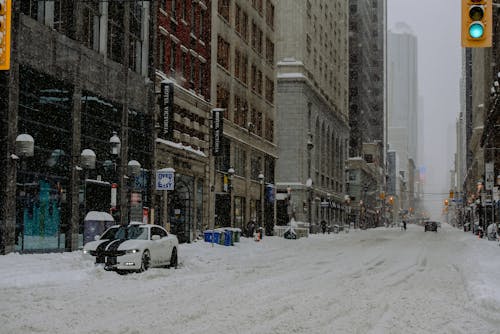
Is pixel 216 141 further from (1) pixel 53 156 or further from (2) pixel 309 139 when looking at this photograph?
(2) pixel 309 139

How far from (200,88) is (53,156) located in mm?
19299

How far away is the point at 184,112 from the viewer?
44844 millimetres

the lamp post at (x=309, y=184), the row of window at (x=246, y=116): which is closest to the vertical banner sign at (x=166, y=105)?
the row of window at (x=246, y=116)

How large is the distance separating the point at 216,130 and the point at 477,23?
126 feet

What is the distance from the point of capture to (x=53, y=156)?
30812mm

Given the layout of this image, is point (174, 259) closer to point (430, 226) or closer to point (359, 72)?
point (430, 226)

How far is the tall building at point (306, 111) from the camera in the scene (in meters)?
80.2

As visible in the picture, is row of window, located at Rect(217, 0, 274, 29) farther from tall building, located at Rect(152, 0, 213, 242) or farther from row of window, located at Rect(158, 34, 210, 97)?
row of window, located at Rect(158, 34, 210, 97)

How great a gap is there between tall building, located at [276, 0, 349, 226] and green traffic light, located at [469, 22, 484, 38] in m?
60.1

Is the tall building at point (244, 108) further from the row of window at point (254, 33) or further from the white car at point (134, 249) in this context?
the white car at point (134, 249)

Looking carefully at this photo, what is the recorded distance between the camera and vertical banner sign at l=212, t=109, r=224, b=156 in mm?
49656

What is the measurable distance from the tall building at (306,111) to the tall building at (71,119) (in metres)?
34.5

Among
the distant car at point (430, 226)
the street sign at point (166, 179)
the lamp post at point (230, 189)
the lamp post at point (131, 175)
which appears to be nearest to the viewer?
the street sign at point (166, 179)

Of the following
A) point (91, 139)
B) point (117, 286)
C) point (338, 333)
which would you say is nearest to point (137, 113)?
point (91, 139)
